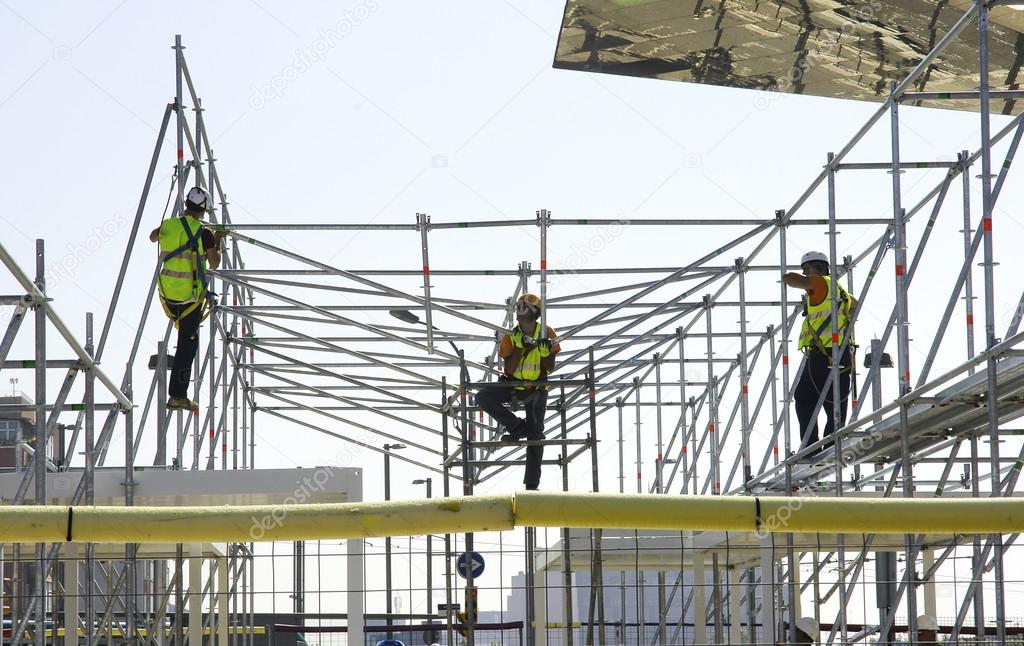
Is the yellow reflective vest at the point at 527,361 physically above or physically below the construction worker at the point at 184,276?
below

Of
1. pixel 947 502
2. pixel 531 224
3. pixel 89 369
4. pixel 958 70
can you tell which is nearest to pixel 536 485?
pixel 531 224

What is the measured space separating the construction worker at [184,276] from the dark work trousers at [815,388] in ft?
18.5

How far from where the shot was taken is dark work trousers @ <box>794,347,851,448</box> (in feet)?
44.9

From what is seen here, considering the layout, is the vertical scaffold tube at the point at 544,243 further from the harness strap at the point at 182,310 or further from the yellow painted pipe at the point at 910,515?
the yellow painted pipe at the point at 910,515

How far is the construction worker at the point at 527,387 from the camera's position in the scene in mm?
13570

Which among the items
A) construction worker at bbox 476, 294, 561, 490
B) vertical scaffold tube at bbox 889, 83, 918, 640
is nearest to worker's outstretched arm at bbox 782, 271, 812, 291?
construction worker at bbox 476, 294, 561, 490

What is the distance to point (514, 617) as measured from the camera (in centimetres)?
3484

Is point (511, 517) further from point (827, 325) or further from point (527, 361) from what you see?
point (827, 325)

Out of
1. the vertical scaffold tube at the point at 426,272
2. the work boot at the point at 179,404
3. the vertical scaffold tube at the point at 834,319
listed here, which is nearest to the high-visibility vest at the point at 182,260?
the work boot at the point at 179,404

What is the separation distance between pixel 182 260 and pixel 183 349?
32.2 inches

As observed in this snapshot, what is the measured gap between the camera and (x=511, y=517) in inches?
230

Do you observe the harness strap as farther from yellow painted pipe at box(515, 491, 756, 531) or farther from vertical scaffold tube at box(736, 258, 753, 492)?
yellow painted pipe at box(515, 491, 756, 531)

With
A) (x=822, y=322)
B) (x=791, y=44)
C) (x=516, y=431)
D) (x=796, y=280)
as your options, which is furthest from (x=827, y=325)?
(x=791, y=44)

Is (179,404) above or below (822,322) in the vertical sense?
below
